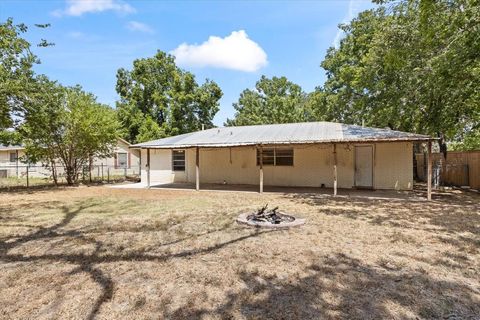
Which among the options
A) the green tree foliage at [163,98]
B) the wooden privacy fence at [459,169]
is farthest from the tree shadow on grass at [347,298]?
the green tree foliage at [163,98]

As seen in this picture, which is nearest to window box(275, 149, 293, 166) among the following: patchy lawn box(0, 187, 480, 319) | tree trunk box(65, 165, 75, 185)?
patchy lawn box(0, 187, 480, 319)

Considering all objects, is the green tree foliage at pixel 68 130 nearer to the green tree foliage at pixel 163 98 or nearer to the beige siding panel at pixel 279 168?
the beige siding panel at pixel 279 168

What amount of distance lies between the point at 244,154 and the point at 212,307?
12.4 m

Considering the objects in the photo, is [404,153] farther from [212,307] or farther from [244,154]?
[212,307]

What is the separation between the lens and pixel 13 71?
40.5 feet

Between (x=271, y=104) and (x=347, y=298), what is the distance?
32.6 m

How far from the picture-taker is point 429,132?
1288cm

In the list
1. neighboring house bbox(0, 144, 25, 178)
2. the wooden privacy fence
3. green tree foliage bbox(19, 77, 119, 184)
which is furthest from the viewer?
neighboring house bbox(0, 144, 25, 178)

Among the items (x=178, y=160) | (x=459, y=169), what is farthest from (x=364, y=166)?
(x=178, y=160)

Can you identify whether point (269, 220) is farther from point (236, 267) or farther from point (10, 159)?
point (10, 159)

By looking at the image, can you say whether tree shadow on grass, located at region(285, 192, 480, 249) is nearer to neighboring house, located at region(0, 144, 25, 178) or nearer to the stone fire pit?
the stone fire pit

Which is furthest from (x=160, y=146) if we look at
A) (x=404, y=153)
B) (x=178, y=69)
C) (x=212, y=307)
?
(x=178, y=69)

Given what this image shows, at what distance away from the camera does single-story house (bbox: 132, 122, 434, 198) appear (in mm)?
11812

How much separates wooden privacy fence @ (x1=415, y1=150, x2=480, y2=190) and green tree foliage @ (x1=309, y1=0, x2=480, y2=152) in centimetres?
92
